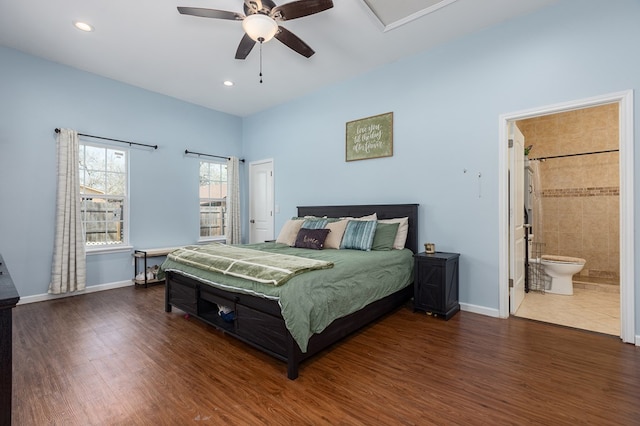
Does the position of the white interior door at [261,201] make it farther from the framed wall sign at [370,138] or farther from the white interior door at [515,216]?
the white interior door at [515,216]

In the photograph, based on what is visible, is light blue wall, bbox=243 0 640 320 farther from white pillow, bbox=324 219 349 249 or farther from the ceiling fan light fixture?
the ceiling fan light fixture

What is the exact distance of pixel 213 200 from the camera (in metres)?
5.68

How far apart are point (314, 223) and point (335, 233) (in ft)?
1.37

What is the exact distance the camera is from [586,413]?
5.40 feet

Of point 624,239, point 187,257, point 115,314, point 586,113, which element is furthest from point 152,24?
point 586,113

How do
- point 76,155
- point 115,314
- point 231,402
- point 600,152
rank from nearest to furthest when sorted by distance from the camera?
point 231,402, point 115,314, point 76,155, point 600,152

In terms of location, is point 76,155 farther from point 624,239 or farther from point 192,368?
point 624,239

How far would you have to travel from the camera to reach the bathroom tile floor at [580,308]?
2905mm

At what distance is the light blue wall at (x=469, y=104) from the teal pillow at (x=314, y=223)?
1.95 ft

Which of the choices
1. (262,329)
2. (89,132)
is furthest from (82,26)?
(262,329)

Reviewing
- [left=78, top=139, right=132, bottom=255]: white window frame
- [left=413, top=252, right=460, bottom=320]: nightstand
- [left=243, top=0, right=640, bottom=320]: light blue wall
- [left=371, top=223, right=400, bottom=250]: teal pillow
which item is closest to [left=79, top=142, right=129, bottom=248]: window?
[left=78, top=139, right=132, bottom=255]: white window frame

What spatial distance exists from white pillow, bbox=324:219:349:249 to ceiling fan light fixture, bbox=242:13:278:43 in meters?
2.17

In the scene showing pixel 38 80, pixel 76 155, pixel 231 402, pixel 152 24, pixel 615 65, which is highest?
pixel 152 24

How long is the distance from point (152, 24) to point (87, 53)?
123cm
